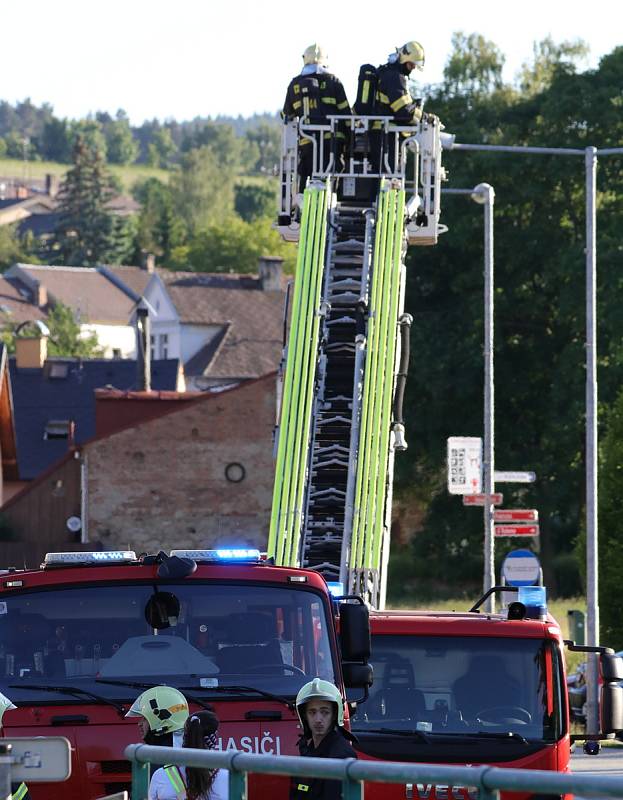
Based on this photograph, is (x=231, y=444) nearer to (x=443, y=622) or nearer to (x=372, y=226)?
(x=372, y=226)

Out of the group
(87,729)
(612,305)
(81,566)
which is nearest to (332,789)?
(87,729)

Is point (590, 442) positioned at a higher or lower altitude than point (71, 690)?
lower

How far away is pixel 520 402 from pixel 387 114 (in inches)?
1138

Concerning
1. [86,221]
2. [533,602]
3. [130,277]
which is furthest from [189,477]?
[86,221]

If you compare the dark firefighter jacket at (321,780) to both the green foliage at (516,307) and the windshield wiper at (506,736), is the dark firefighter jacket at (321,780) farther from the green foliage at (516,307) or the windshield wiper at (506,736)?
the green foliage at (516,307)

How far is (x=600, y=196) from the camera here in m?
51.8

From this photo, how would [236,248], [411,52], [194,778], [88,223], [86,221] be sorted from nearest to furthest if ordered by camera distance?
[194,778]
[411,52]
[236,248]
[88,223]
[86,221]

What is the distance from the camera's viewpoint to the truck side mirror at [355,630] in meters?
10.4

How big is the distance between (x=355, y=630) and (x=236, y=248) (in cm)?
14209

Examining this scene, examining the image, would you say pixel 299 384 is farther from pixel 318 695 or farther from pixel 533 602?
pixel 318 695

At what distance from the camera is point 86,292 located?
146 metres

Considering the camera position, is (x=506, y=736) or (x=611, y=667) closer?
(x=611, y=667)

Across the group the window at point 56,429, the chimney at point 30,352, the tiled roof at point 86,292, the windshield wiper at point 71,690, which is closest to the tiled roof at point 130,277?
the tiled roof at point 86,292

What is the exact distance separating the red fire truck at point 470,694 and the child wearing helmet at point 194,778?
3.62 m
